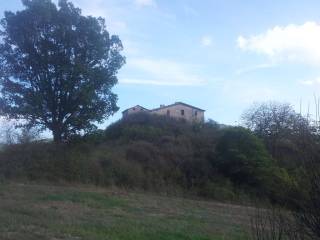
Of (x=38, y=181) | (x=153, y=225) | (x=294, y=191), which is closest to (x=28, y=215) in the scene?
(x=153, y=225)

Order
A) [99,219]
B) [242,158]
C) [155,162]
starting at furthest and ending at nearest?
Answer: [155,162], [242,158], [99,219]

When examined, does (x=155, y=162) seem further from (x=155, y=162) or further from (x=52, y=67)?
(x=52, y=67)

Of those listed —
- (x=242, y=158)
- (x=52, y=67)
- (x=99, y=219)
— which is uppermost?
(x=52, y=67)

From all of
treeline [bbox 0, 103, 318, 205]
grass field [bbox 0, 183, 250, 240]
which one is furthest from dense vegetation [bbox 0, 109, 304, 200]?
grass field [bbox 0, 183, 250, 240]

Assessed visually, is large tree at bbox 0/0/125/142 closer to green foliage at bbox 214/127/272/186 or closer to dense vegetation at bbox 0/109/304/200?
dense vegetation at bbox 0/109/304/200

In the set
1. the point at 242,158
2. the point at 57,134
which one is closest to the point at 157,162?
the point at 242,158

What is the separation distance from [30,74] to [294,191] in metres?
24.7

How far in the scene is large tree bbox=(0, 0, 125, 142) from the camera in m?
27.7

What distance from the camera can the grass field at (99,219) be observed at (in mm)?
11469

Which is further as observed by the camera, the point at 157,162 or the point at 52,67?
the point at 157,162

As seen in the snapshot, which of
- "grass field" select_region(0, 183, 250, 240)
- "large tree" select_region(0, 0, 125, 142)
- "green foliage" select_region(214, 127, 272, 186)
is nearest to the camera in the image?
"grass field" select_region(0, 183, 250, 240)

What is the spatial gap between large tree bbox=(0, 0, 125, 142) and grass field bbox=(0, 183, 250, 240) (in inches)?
311

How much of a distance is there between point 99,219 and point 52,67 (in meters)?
15.8

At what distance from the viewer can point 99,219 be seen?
1394 centimetres
